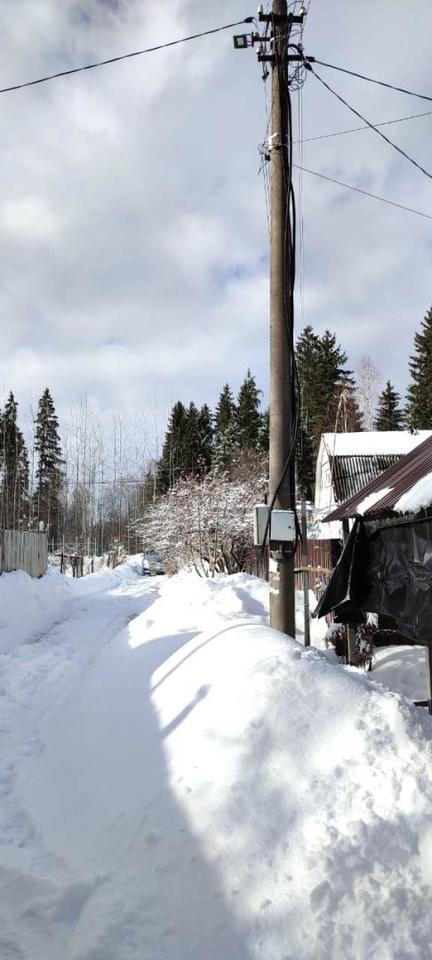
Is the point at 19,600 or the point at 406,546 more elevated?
the point at 406,546

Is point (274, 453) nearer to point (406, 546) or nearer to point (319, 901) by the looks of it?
point (406, 546)

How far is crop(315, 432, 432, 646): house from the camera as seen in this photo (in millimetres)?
4504

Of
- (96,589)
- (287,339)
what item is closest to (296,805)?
(287,339)

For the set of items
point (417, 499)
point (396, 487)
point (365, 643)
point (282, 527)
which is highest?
point (396, 487)

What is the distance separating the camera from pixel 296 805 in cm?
323

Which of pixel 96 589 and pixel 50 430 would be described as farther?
pixel 50 430

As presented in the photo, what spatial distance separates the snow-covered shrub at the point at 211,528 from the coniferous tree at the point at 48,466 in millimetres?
25788

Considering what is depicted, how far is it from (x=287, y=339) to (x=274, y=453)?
3.90 feet

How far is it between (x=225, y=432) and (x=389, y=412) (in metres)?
14.6

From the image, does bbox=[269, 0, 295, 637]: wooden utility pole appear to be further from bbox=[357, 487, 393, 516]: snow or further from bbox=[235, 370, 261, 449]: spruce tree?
bbox=[235, 370, 261, 449]: spruce tree

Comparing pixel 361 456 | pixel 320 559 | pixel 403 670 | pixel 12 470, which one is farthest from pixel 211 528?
pixel 12 470

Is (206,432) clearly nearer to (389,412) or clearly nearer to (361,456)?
(389,412)

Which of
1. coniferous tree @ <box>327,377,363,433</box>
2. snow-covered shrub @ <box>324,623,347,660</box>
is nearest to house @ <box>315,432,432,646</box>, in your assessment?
snow-covered shrub @ <box>324,623,347,660</box>

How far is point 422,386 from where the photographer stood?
42500mm
